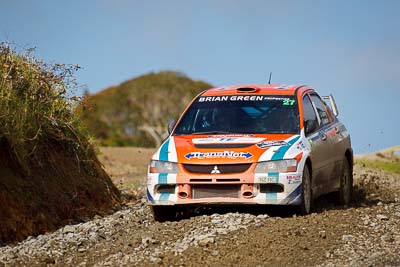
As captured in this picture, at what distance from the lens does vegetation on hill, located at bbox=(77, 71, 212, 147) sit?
183 ft

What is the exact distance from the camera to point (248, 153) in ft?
38.4

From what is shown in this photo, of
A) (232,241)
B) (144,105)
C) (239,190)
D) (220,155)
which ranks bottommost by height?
(144,105)

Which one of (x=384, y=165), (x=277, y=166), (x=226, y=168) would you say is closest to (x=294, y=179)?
(x=277, y=166)

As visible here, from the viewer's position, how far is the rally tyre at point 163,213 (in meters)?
12.2

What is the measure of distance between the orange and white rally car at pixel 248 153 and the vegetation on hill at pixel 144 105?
138 feet

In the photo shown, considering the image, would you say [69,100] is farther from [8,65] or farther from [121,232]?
[121,232]

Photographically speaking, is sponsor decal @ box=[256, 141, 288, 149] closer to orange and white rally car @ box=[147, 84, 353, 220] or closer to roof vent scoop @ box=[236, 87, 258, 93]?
orange and white rally car @ box=[147, 84, 353, 220]

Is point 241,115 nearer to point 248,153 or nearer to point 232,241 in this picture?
point 248,153

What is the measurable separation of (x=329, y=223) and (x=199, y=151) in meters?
1.69

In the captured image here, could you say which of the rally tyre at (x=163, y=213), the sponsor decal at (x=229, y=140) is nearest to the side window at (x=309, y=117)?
the sponsor decal at (x=229, y=140)

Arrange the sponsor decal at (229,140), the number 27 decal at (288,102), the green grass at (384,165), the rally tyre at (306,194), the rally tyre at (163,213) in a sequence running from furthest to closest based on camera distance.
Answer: the green grass at (384,165)
the number 27 decal at (288,102)
the rally tyre at (163,213)
the sponsor decal at (229,140)
the rally tyre at (306,194)

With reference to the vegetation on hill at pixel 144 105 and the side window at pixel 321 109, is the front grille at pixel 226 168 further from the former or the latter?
the vegetation on hill at pixel 144 105

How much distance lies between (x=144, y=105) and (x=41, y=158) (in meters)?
42.4

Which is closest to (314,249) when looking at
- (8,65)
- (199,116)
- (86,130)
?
(199,116)
